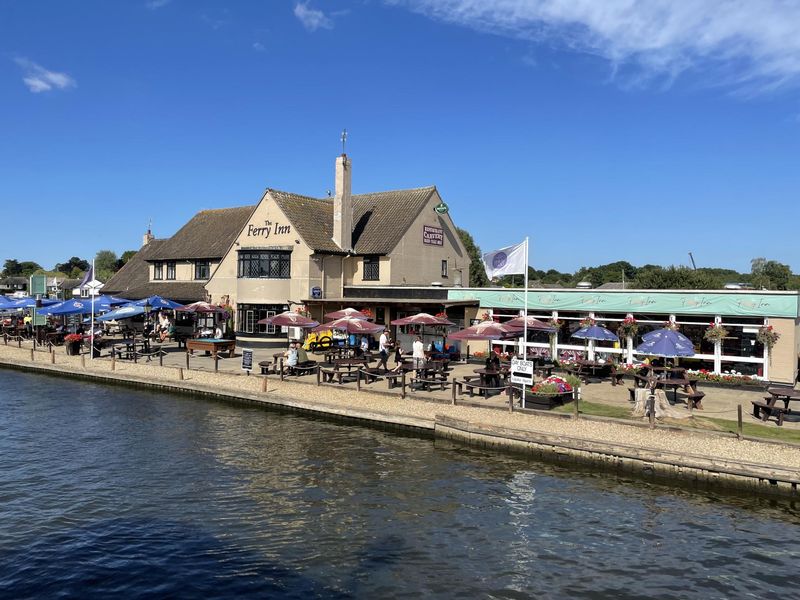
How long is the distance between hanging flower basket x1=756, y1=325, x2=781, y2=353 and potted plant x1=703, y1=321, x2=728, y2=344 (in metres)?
1.22

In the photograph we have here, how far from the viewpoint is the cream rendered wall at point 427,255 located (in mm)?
36188

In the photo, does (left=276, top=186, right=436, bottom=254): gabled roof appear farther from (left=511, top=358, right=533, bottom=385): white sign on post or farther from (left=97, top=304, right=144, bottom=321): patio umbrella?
(left=511, top=358, right=533, bottom=385): white sign on post

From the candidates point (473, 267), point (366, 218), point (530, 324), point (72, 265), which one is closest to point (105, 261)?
point (72, 265)

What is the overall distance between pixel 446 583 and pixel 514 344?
2041 centimetres

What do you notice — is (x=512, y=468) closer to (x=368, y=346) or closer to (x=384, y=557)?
(x=384, y=557)

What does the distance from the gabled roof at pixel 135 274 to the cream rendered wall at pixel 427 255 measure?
76.1 ft

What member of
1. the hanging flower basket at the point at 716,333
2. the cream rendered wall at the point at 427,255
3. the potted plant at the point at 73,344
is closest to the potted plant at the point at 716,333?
the hanging flower basket at the point at 716,333

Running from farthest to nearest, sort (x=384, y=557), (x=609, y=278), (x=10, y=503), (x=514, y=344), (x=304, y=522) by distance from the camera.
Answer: (x=609, y=278) → (x=514, y=344) → (x=10, y=503) → (x=304, y=522) → (x=384, y=557)

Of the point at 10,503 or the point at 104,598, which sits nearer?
the point at 104,598

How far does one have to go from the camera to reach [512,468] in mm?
14836

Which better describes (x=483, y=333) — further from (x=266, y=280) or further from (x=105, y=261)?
(x=105, y=261)

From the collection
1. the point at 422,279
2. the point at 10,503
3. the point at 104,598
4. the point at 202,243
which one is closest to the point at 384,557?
the point at 104,598

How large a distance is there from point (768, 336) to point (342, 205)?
80.6 ft

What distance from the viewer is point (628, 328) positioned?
24766mm
